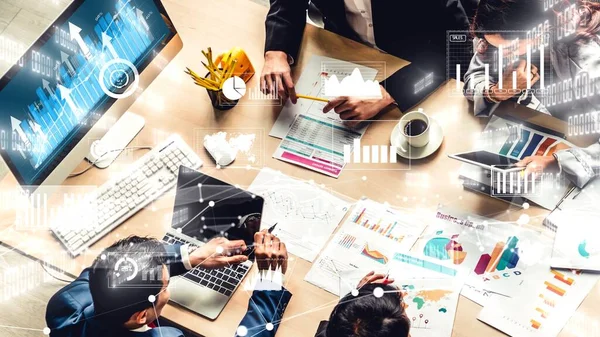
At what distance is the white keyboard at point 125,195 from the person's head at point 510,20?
0.82 m

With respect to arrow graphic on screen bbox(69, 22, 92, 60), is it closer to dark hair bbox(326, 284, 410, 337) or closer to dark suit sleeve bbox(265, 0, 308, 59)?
dark suit sleeve bbox(265, 0, 308, 59)

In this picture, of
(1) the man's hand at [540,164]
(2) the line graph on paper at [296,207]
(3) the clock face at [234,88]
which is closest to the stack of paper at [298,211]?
(2) the line graph on paper at [296,207]

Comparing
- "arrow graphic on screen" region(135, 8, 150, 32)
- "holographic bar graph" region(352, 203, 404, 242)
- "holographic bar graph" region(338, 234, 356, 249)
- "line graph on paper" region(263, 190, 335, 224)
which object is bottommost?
"holographic bar graph" region(338, 234, 356, 249)

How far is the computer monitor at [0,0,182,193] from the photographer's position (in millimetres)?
1263

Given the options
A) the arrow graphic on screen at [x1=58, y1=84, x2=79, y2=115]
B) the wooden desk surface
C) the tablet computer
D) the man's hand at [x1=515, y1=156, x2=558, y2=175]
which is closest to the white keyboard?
the wooden desk surface

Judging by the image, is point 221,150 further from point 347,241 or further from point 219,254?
point 347,241

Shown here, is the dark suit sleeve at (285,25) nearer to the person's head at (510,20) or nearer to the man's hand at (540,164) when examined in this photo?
the person's head at (510,20)

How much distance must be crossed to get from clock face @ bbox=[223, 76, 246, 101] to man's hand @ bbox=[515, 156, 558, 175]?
73 cm

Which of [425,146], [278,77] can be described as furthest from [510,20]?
[278,77]

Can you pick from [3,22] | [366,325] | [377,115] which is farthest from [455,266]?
[3,22]

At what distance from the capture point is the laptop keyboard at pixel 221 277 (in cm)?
145

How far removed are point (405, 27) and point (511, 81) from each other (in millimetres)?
339

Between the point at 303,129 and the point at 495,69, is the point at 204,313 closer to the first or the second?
the point at 303,129

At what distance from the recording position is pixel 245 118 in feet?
5.24
